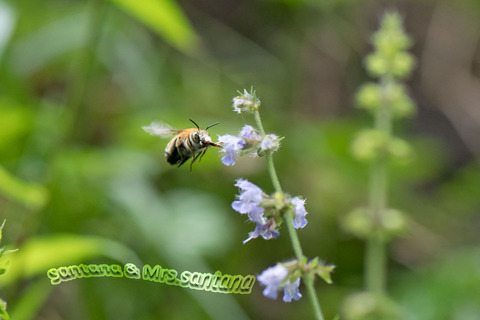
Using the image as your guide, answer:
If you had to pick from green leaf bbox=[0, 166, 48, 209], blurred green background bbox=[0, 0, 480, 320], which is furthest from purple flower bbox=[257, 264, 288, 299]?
green leaf bbox=[0, 166, 48, 209]

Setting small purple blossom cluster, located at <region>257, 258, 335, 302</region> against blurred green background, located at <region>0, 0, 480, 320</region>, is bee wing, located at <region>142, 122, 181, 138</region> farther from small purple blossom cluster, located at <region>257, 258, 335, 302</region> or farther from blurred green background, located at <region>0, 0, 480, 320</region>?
small purple blossom cluster, located at <region>257, 258, 335, 302</region>

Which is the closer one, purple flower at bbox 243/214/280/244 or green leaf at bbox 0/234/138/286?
purple flower at bbox 243/214/280/244

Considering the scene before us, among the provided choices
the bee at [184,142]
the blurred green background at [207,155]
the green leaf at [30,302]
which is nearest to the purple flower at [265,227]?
the bee at [184,142]

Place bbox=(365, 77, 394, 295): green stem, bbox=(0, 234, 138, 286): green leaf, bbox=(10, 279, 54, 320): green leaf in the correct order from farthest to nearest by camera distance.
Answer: bbox=(365, 77, 394, 295): green stem, bbox=(0, 234, 138, 286): green leaf, bbox=(10, 279, 54, 320): green leaf

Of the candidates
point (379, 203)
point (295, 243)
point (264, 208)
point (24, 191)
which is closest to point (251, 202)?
point (264, 208)

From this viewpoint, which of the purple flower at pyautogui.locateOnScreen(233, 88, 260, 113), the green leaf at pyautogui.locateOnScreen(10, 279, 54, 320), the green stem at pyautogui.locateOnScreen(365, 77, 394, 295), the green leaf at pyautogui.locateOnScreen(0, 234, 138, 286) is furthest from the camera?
the green stem at pyautogui.locateOnScreen(365, 77, 394, 295)

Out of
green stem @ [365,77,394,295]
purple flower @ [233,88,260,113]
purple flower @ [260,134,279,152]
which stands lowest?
purple flower @ [260,134,279,152]

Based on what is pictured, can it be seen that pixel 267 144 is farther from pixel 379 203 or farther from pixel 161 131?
pixel 379 203

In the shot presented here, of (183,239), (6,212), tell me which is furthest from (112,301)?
(6,212)
